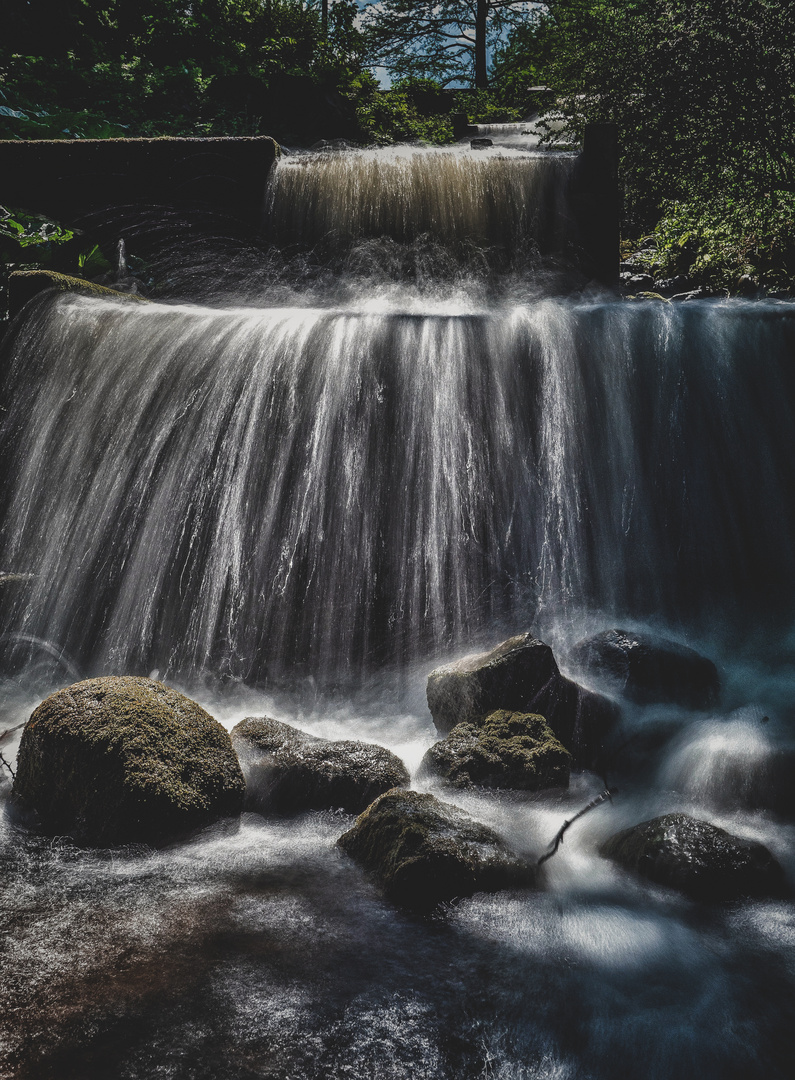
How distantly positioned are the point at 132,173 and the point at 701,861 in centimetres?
1207

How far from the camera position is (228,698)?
5.50 m

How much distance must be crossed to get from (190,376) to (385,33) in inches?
965

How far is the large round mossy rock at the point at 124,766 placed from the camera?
3.43 m

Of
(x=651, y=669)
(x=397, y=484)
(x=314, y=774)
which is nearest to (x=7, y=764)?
(x=314, y=774)

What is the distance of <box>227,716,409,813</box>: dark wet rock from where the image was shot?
3881 millimetres

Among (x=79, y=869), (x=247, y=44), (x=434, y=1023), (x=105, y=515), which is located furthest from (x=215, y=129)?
(x=434, y=1023)

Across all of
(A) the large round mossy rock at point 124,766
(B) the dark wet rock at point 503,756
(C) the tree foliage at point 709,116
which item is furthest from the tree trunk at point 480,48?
(A) the large round mossy rock at point 124,766

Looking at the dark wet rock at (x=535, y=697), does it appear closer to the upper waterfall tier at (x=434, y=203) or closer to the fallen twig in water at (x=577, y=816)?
the fallen twig in water at (x=577, y=816)

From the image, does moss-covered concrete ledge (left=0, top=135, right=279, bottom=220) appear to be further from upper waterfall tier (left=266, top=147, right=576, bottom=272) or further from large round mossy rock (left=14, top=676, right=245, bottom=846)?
large round mossy rock (left=14, top=676, right=245, bottom=846)

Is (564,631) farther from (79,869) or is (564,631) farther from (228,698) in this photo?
(79,869)

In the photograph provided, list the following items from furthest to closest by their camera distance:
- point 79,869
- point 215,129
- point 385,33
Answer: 1. point 385,33
2. point 215,129
3. point 79,869

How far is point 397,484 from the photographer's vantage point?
6.45 meters

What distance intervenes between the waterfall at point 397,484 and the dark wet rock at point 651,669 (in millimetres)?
928

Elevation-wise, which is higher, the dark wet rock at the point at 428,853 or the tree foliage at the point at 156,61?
the tree foliage at the point at 156,61
